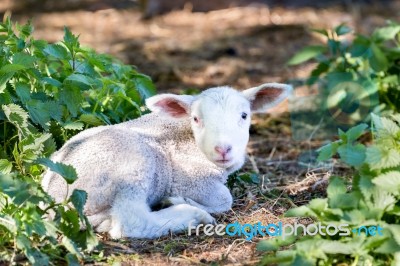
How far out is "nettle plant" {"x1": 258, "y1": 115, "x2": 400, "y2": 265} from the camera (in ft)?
12.4

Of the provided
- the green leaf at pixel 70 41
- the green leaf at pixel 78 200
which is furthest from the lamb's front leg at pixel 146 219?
the green leaf at pixel 70 41

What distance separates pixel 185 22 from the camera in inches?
438

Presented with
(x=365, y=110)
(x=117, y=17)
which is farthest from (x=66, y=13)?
(x=365, y=110)

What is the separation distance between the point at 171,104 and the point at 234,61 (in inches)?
170

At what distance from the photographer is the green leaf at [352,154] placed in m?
4.01

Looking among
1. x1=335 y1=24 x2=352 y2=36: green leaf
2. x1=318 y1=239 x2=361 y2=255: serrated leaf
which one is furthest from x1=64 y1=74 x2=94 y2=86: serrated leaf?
x1=335 y1=24 x2=352 y2=36: green leaf

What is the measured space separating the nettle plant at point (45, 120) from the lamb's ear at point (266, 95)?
0.87 meters

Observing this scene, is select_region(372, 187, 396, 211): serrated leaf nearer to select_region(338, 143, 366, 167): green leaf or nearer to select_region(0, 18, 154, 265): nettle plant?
select_region(338, 143, 366, 167): green leaf

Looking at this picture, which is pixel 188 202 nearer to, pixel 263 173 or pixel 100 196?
pixel 100 196

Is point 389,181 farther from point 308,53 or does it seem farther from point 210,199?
point 308,53

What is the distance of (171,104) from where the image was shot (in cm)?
521

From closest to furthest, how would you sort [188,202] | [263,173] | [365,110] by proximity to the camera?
[188,202], [263,173], [365,110]

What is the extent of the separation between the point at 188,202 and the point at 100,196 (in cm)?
62

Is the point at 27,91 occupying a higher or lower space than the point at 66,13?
higher
